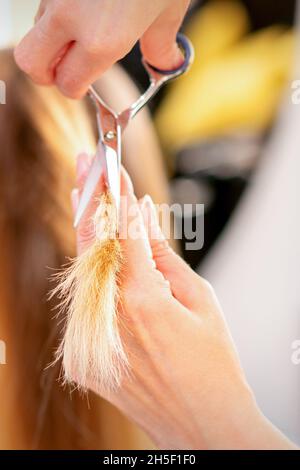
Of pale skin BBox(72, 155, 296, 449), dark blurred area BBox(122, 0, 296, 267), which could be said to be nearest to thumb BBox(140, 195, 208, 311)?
pale skin BBox(72, 155, 296, 449)

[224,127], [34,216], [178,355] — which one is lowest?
[178,355]

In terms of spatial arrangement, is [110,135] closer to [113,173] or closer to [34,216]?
[113,173]

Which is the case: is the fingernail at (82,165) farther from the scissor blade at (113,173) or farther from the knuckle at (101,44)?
the knuckle at (101,44)

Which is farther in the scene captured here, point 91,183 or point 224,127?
point 224,127

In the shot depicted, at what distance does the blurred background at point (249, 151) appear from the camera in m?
0.85

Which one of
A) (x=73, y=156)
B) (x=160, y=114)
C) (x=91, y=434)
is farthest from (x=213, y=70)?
(x=91, y=434)

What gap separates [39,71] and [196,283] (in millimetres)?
306

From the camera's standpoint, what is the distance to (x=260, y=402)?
0.85 metres

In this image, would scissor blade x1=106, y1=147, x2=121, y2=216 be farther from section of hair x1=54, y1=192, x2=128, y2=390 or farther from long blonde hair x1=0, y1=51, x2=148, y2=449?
long blonde hair x1=0, y1=51, x2=148, y2=449

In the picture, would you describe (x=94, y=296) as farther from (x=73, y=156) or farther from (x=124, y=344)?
(x=73, y=156)

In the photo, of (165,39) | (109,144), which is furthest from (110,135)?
(165,39)

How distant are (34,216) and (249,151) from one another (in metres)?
0.33

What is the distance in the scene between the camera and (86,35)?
1.98 ft

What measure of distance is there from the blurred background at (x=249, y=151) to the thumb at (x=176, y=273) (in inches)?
5.9
